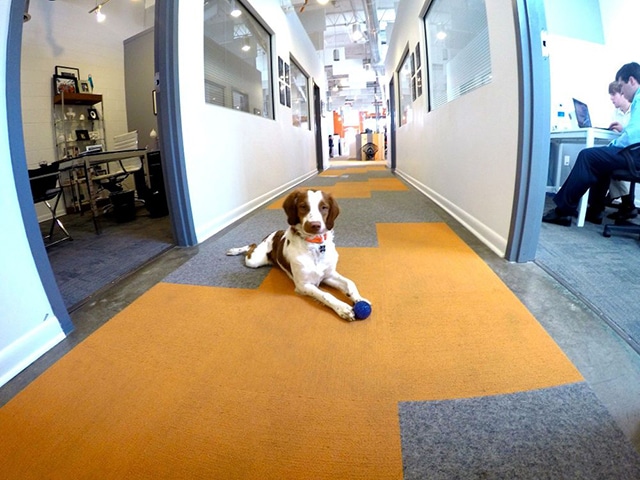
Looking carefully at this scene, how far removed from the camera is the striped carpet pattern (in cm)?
82

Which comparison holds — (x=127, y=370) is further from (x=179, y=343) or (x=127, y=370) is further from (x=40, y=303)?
(x=40, y=303)

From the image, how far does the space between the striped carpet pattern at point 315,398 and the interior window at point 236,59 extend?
2611mm

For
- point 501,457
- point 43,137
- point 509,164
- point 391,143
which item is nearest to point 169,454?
point 501,457

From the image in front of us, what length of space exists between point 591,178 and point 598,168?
0.10 m

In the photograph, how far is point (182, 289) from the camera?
189 cm

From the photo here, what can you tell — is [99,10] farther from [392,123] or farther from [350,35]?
[350,35]

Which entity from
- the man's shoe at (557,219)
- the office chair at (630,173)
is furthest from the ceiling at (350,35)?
the office chair at (630,173)

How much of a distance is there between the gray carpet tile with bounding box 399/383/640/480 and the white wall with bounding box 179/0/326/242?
2.42 m

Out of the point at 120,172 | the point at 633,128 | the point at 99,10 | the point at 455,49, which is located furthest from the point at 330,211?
the point at 99,10

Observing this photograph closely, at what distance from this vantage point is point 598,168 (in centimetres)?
283

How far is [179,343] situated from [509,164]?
221 centimetres

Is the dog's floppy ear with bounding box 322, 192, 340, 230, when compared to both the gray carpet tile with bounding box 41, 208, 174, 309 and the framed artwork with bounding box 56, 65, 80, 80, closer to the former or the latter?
the gray carpet tile with bounding box 41, 208, 174, 309

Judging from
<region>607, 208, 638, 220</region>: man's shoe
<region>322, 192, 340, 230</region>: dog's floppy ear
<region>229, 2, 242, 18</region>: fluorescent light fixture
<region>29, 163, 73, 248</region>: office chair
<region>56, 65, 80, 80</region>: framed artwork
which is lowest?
<region>607, 208, 638, 220</region>: man's shoe

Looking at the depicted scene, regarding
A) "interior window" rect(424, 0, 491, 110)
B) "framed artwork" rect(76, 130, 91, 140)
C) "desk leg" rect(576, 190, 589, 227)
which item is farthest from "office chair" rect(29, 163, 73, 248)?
"desk leg" rect(576, 190, 589, 227)
